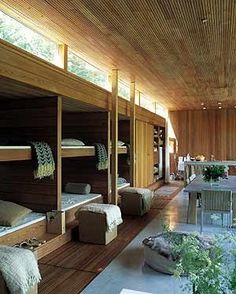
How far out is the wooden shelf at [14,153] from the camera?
3.48m

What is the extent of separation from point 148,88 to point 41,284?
577 cm

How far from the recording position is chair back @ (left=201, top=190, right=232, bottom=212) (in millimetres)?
4652

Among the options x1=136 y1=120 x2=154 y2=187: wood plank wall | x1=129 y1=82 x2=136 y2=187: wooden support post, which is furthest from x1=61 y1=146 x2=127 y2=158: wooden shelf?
x1=136 y1=120 x2=154 y2=187: wood plank wall

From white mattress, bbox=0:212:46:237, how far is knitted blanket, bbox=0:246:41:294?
3.16 feet

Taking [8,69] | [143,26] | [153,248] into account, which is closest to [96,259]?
[153,248]

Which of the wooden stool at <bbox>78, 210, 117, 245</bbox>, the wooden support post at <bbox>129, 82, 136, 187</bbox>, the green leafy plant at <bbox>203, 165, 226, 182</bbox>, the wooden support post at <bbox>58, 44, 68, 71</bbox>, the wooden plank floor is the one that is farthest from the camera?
the wooden support post at <bbox>129, 82, 136, 187</bbox>

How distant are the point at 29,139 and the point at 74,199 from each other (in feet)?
4.79

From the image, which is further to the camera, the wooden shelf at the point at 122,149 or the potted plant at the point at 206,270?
the wooden shelf at the point at 122,149

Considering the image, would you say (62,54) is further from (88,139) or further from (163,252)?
(163,252)

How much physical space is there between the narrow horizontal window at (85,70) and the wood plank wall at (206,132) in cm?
678

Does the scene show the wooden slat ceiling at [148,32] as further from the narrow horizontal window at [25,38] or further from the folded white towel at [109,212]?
the folded white towel at [109,212]

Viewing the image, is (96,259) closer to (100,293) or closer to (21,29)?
(100,293)

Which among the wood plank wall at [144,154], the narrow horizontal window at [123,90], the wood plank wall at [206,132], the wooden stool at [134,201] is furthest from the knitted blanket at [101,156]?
the wood plank wall at [206,132]

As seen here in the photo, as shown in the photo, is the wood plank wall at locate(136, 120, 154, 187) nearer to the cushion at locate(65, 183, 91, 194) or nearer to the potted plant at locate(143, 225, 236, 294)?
the cushion at locate(65, 183, 91, 194)
